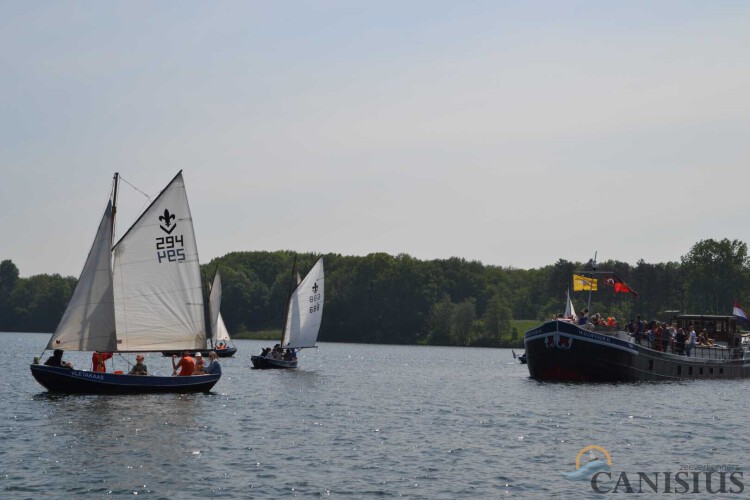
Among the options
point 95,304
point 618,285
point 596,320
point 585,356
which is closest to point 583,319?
point 596,320

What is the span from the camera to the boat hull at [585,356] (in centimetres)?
6800

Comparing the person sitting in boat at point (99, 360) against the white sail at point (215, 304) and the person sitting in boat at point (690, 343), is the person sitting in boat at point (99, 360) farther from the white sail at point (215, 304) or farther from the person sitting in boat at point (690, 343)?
the white sail at point (215, 304)

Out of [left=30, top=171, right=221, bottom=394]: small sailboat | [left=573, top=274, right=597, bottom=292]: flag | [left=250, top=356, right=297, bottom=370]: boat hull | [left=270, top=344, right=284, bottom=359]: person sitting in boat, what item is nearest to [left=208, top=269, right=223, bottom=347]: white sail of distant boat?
[left=270, top=344, right=284, bottom=359]: person sitting in boat

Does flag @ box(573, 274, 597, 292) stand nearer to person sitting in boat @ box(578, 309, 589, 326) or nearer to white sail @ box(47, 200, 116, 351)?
person sitting in boat @ box(578, 309, 589, 326)

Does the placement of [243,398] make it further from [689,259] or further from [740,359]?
[689,259]

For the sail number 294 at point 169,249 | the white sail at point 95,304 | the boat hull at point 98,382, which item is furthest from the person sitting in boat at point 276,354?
the white sail at point 95,304

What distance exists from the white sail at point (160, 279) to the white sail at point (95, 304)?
19.2 inches

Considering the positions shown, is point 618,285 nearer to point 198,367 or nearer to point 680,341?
point 680,341

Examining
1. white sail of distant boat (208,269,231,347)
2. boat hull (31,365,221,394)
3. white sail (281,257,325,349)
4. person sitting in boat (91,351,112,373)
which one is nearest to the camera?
boat hull (31,365,221,394)

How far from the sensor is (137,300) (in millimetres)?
54531

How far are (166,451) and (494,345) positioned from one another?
160116 millimetres

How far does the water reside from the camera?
30.3m

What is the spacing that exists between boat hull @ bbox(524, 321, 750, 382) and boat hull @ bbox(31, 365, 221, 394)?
1078 inches

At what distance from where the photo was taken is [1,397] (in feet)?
182
